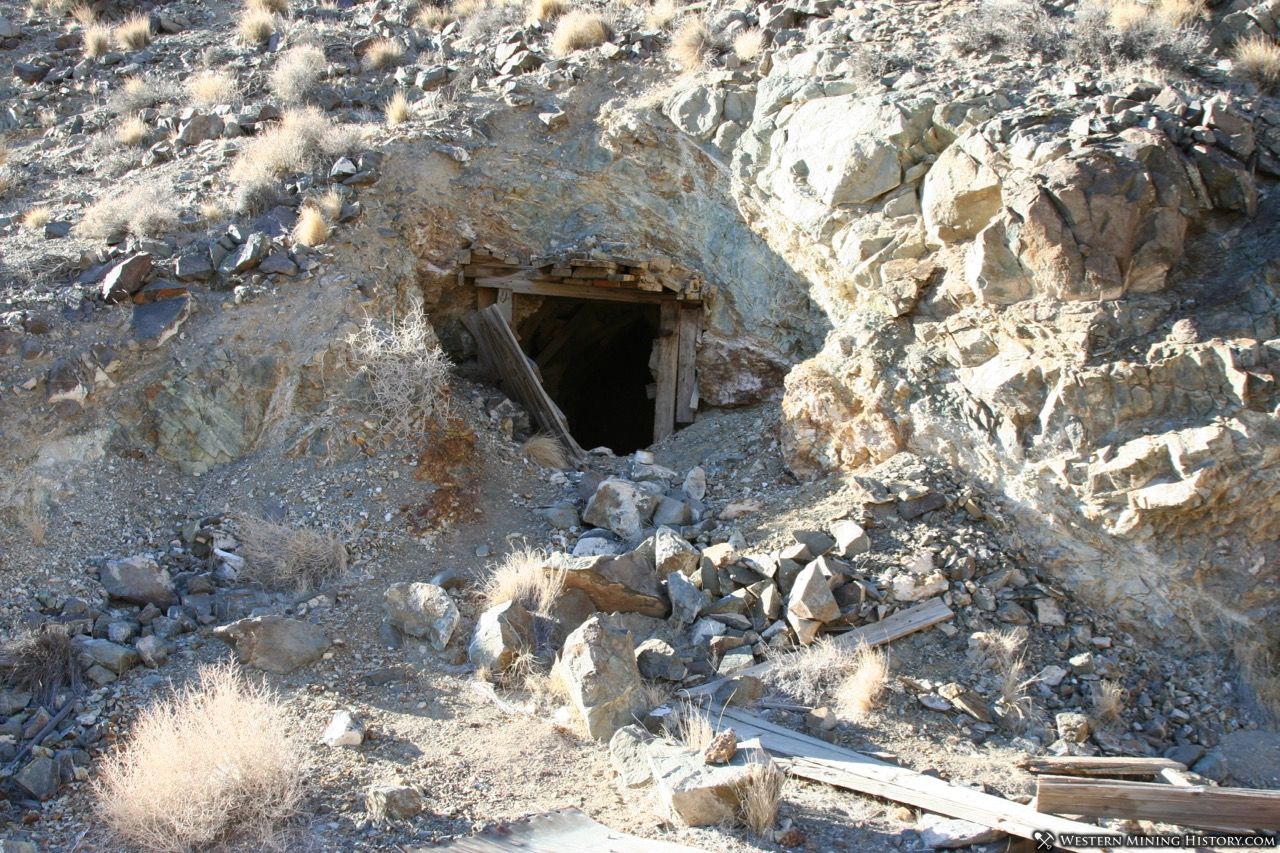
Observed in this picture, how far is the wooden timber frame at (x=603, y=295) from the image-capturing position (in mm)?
10203

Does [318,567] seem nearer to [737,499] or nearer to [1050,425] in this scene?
[737,499]

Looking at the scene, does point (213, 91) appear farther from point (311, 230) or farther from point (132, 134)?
point (311, 230)

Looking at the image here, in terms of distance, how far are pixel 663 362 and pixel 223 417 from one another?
4.72 m

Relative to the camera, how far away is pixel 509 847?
4492 mm

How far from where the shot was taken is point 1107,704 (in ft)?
19.9

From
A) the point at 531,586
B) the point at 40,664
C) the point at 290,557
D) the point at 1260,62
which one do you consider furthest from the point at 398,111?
the point at 1260,62

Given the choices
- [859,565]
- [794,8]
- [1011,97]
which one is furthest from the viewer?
[794,8]

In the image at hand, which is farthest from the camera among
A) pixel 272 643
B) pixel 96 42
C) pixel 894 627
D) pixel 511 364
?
pixel 96 42

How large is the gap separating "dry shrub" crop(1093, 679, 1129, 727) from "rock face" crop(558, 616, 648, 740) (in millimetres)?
2926

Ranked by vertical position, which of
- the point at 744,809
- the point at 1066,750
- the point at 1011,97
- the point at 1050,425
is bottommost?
the point at 1066,750

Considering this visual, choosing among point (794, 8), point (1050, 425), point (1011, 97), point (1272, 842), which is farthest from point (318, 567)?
point (794, 8)

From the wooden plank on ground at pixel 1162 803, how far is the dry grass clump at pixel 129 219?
8.47 m

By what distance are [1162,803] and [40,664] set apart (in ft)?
21.3

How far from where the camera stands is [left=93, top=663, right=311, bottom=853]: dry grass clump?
4.47 meters
